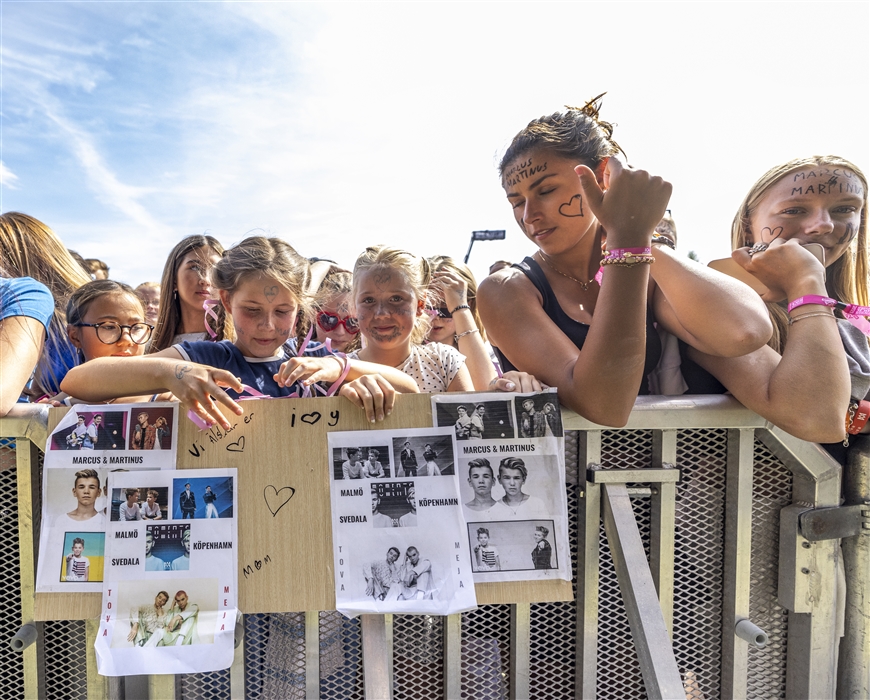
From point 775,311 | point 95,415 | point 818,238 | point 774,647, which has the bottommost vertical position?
point 774,647

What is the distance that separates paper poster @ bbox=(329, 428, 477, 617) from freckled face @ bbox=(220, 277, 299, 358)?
858mm

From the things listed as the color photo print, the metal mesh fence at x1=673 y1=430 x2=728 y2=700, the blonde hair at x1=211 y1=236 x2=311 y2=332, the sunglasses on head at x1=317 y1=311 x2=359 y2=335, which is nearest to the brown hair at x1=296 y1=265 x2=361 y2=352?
the sunglasses on head at x1=317 y1=311 x2=359 y2=335

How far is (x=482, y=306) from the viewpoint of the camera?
1.77 m

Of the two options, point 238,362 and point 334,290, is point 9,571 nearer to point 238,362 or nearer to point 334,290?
point 238,362

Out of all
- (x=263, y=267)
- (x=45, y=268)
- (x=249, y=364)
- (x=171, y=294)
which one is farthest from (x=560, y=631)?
(x=171, y=294)

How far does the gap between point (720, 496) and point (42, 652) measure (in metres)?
1.82

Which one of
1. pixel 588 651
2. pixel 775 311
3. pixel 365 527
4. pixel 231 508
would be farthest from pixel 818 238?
pixel 231 508

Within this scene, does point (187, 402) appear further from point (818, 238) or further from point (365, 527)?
point (818, 238)

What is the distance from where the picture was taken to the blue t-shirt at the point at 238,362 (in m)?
2.01

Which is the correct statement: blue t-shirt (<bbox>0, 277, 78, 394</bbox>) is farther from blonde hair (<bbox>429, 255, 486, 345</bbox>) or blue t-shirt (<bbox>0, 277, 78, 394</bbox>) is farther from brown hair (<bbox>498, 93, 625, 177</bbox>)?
blonde hair (<bbox>429, 255, 486, 345</bbox>)

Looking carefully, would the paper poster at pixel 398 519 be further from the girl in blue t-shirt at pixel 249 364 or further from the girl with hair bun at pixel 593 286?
the girl with hair bun at pixel 593 286

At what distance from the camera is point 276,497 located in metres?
1.37

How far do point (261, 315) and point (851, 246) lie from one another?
2.06 metres

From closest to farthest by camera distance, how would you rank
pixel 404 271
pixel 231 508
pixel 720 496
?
pixel 231 508
pixel 720 496
pixel 404 271
